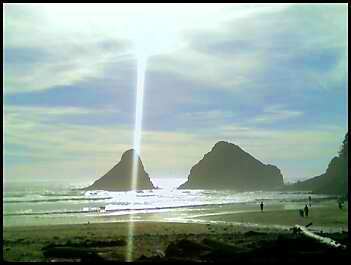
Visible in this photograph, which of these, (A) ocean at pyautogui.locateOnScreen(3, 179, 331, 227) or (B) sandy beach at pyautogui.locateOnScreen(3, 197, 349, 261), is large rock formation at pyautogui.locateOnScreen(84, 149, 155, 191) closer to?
(A) ocean at pyautogui.locateOnScreen(3, 179, 331, 227)

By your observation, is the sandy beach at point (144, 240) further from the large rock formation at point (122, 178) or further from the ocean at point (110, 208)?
the large rock formation at point (122, 178)

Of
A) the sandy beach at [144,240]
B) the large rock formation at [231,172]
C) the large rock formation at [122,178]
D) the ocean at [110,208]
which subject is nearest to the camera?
the sandy beach at [144,240]

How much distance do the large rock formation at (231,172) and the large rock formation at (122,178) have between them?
12.6m

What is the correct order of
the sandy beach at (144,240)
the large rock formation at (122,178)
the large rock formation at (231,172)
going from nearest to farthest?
the sandy beach at (144,240) < the large rock formation at (122,178) < the large rock formation at (231,172)

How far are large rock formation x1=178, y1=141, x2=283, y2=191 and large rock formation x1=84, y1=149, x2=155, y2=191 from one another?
1257 cm

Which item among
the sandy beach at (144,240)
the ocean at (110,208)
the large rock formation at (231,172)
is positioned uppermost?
the large rock formation at (231,172)

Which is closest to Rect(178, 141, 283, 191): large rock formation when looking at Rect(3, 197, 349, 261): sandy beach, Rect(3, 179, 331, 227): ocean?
Rect(3, 179, 331, 227): ocean

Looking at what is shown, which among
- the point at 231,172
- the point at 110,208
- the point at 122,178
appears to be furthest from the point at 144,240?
the point at 231,172

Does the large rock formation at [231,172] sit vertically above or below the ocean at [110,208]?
above

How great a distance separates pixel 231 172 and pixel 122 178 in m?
26.5

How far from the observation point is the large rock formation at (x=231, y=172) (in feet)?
384

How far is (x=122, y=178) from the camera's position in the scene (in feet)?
383

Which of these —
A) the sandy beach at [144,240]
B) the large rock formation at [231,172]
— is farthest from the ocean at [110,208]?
the large rock formation at [231,172]

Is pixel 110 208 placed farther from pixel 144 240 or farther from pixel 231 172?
pixel 231 172
